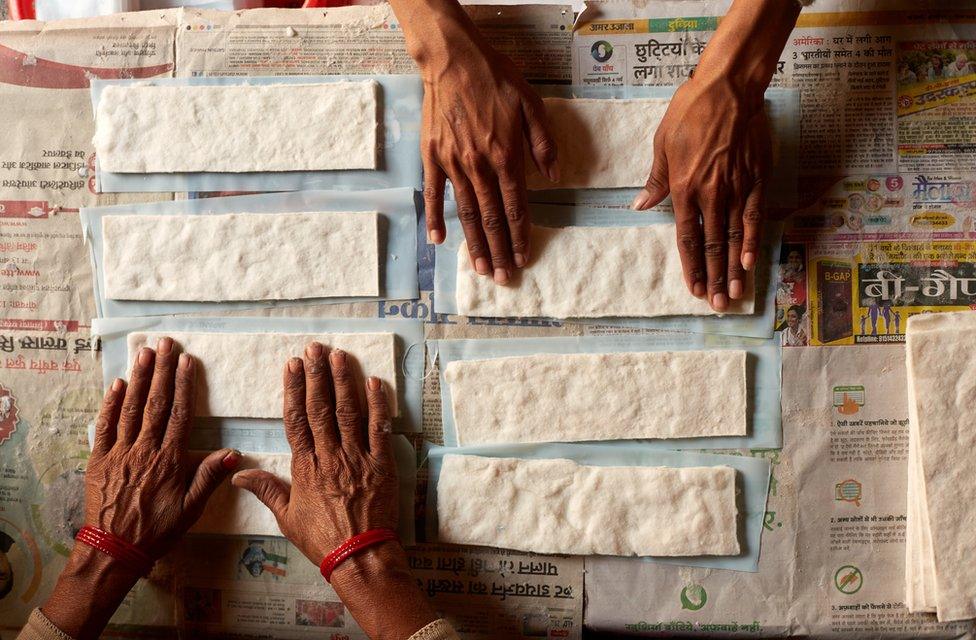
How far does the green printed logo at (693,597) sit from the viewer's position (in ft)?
3.62

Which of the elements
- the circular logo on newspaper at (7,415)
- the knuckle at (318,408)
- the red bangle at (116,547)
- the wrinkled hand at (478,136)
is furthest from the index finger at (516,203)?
the circular logo on newspaper at (7,415)

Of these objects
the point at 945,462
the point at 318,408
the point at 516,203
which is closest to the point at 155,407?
the point at 318,408

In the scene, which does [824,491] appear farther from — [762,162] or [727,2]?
[727,2]

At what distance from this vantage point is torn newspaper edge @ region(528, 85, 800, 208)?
1105 mm

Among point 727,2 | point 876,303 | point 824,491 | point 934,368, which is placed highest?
point 727,2

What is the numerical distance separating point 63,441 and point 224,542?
32 cm

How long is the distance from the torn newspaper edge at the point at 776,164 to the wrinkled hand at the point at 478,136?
0.24 feet

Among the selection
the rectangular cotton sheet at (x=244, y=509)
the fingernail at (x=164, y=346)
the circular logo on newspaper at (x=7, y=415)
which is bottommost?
the rectangular cotton sheet at (x=244, y=509)

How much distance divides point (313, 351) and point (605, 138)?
0.58 m

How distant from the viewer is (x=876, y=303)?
3.62ft

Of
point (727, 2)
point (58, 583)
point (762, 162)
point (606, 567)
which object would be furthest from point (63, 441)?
point (727, 2)

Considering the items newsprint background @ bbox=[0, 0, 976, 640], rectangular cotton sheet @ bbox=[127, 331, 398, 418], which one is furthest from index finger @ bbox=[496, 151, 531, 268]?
rectangular cotton sheet @ bbox=[127, 331, 398, 418]

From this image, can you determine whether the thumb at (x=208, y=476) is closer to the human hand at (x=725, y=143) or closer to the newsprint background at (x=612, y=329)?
the newsprint background at (x=612, y=329)

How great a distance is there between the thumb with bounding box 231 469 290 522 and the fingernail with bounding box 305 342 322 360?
0.20 meters
